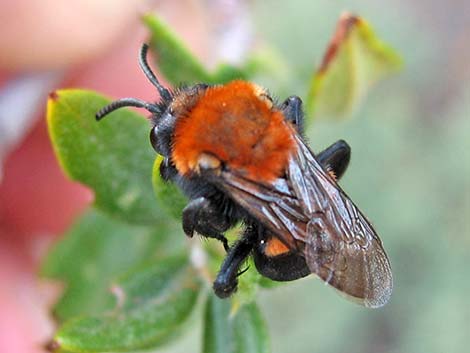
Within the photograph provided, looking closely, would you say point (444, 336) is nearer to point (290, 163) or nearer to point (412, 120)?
point (412, 120)

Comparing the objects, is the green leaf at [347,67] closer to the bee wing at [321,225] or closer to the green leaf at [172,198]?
the bee wing at [321,225]

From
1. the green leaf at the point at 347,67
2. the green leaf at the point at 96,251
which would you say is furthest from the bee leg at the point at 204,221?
the green leaf at the point at 96,251

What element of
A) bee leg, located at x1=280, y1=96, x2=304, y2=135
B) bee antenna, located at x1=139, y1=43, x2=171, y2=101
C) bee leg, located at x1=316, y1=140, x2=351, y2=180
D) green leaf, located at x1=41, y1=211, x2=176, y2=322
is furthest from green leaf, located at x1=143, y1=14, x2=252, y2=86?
green leaf, located at x1=41, y1=211, x2=176, y2=322

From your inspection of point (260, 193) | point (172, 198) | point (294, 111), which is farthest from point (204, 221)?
point (294, 111)

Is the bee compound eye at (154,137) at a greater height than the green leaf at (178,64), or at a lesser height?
lesser

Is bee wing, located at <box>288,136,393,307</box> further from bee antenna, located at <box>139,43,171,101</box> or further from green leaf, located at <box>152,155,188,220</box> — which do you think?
bee antenna, located at <box>139,43,171,101</box>

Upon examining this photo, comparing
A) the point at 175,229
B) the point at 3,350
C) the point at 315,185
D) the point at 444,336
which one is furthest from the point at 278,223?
the point at 444,336

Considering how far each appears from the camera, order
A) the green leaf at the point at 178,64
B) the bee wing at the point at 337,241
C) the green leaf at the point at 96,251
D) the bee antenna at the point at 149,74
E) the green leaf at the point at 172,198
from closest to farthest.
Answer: the bee wing at the point at 337,241 → the green leaf at the point at 172,198 → the bee antenna at the point at 149,74 → the green leaf at the point at 178,64 → the green leaf at the point at 96,251
